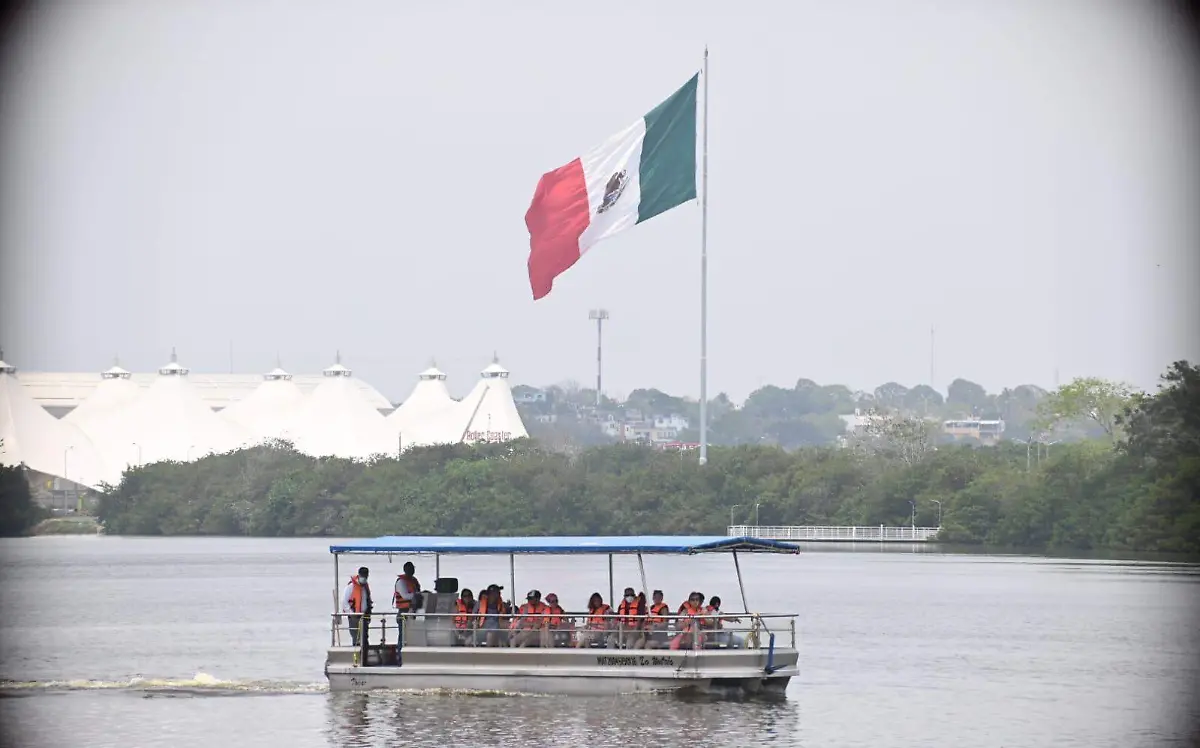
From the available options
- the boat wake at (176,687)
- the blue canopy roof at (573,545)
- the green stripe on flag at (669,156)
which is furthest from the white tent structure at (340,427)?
the blue canopy roof at (573,545)

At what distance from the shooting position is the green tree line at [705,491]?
86.5 m

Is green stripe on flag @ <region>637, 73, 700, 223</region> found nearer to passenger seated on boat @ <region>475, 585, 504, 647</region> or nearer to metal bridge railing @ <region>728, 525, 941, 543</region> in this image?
passenger seated on boat @ <region>475, 585, 504, 647</region>

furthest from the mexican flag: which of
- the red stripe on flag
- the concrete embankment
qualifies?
the concrete embankment

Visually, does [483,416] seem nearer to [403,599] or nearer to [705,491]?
[705,491]

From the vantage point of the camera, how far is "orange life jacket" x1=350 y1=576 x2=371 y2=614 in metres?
30.6

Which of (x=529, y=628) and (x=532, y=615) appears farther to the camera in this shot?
(x=529, y=628)

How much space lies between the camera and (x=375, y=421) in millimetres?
189625

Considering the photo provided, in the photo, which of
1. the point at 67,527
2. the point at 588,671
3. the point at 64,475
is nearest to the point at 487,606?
the point at 588,671

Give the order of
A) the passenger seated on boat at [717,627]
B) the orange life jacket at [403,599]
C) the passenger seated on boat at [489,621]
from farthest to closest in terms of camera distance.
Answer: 1. the orange life jacket at [403,599]
2. the passenger seated on boat at [489,621]
3. the passenger seated on boat at [717,627]

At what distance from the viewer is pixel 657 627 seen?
30.0 m

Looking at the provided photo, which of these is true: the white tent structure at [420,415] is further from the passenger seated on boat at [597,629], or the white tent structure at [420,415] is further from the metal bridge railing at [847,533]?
the passenger seated on boat at [597,629]

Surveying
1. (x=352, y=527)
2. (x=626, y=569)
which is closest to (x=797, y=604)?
(x=626, y=569)

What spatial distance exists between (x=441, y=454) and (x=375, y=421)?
74.9 metres

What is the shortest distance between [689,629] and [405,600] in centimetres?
389
